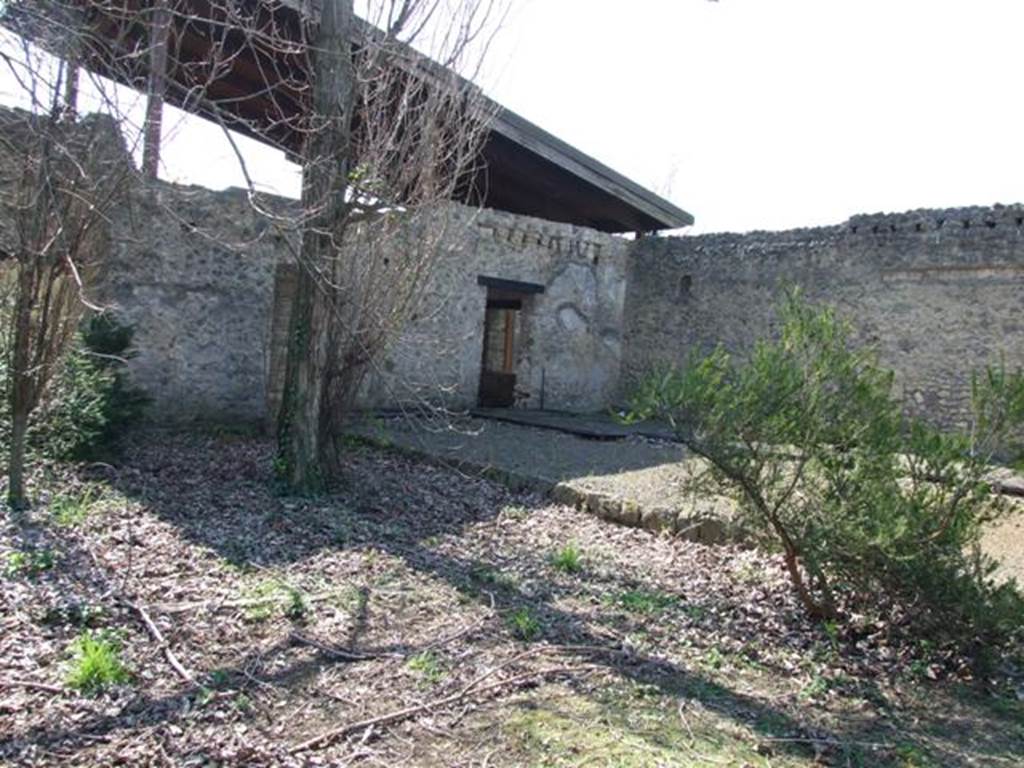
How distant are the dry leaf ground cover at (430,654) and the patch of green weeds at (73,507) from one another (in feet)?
0.07

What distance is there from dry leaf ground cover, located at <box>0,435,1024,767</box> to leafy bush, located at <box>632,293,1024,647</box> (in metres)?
0.34

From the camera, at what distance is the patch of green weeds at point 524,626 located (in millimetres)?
3736

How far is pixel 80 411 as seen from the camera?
6168 millimetres

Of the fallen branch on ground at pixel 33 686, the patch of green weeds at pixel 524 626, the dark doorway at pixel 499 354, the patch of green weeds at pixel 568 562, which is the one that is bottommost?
the fallen branch on ground at pixel 33 686

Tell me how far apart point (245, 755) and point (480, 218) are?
9007 mm

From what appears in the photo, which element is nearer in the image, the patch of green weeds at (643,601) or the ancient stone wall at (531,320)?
the patch of green weeds at (643,601)

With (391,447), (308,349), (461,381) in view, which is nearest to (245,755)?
(308,349)

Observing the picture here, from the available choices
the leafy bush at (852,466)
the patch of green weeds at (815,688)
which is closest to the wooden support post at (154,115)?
the leafy bush at (852,466)

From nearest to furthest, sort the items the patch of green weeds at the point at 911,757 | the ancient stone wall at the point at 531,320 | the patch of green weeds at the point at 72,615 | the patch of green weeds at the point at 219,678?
1. the patch of green weeds at the point at 911,757
2. the patch of green weeds at the point at 219,678
3. the patch of green weeds at the point at 72,615
4. the ancient stone wall at the point at 531,320

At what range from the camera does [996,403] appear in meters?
3.51

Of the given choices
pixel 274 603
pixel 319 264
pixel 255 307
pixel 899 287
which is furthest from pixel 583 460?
pixel 899 287

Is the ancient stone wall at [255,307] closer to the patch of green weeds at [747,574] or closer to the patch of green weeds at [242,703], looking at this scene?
the patch of green weeds at [747,574]

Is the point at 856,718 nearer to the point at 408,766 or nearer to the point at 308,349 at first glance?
the point at 408,766

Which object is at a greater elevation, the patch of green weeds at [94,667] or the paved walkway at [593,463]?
the paved walkway at [593,463]
